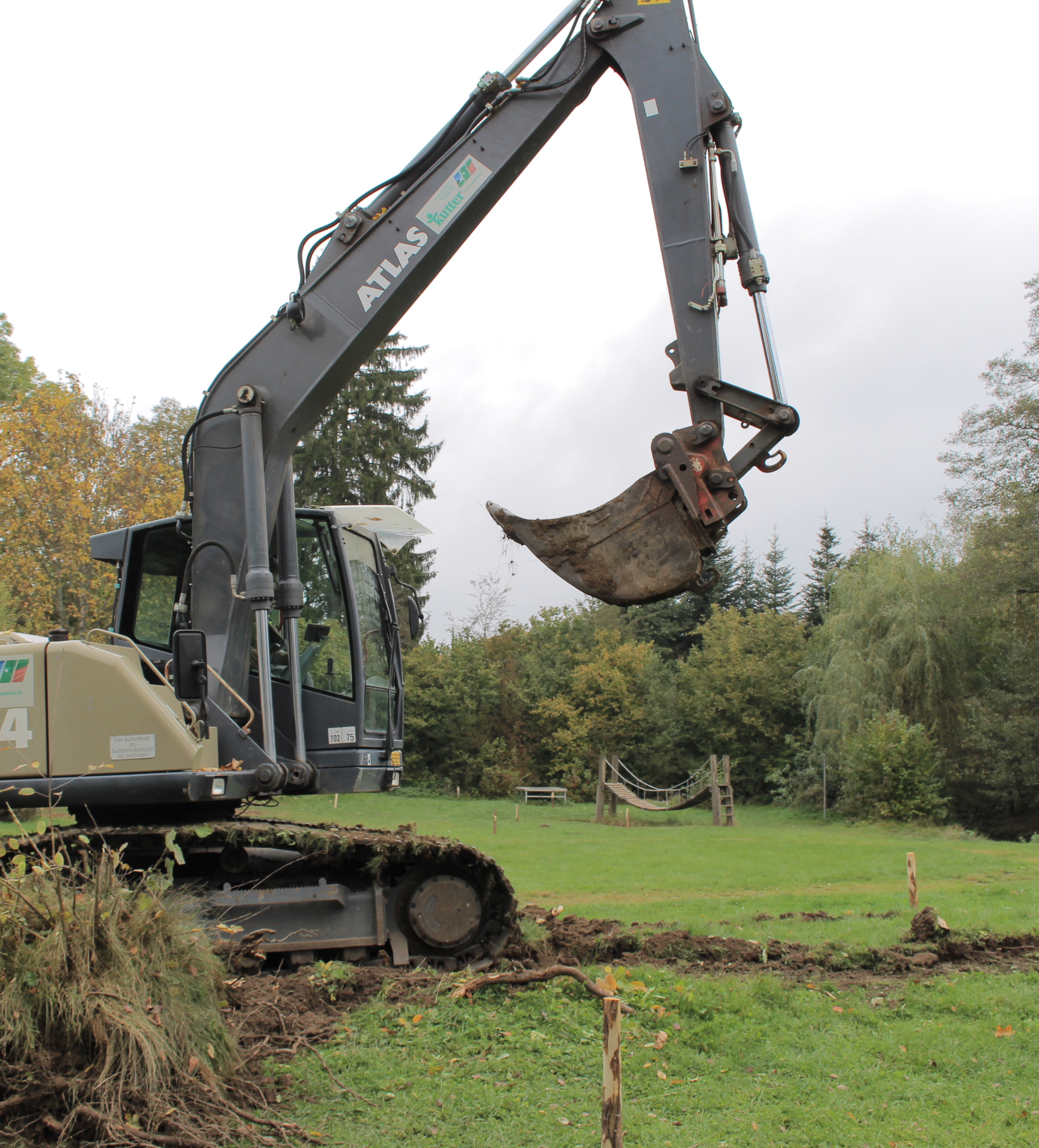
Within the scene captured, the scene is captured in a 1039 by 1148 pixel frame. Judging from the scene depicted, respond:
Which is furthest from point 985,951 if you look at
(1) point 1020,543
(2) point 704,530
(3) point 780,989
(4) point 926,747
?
(1) point 1020,543

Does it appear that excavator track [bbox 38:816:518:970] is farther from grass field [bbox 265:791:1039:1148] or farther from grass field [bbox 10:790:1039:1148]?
grass field [bbox 265:791:1039:1148]

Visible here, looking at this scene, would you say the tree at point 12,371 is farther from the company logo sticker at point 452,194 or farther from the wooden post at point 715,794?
the company logo sticker at point 452,194

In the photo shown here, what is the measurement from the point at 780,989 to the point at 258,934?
3302 millimetres

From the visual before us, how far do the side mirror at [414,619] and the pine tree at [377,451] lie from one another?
26951 millimetres

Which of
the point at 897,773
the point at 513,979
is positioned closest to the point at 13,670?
the point at 513,979

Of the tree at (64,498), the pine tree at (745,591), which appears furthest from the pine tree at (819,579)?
the tree at (64,498)

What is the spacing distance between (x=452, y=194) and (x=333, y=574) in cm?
278

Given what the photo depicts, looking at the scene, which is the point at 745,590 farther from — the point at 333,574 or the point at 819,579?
the point at 333,574

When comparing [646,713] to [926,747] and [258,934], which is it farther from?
[258,934]

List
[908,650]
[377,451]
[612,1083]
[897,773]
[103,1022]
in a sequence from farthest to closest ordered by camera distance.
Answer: [377,451]
[908,650]
[897,773]
[103,1022]
[612,1083]

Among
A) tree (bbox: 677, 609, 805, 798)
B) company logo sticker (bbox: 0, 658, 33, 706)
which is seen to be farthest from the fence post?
tree (bbox: 677, 609, 805, 798)

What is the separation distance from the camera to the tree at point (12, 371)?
3053 cm

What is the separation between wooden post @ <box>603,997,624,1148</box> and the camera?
2959 mm

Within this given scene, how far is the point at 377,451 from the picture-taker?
36531 millimetres
